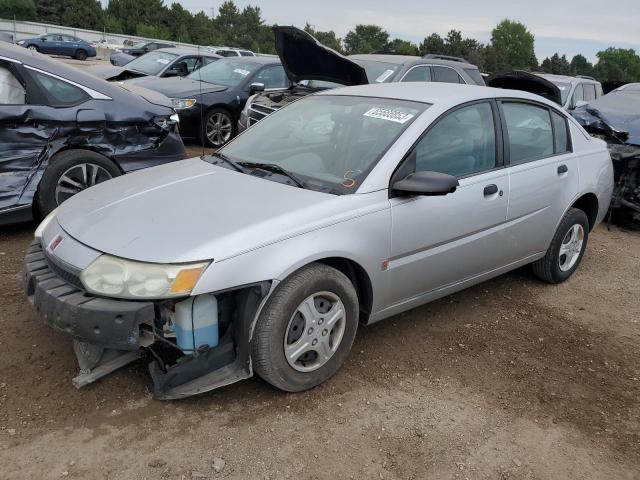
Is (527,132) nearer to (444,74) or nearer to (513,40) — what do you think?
(444,74)

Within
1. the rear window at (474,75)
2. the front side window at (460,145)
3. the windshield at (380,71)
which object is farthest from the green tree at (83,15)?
the front side window at (460,145)

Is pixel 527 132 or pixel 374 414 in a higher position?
pixel 527 132

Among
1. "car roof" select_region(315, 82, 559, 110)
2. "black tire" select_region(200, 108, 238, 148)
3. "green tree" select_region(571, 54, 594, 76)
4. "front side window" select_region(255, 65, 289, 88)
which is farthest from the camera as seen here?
"green tree" select_region(571, 54, 594, 76)

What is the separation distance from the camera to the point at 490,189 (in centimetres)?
388

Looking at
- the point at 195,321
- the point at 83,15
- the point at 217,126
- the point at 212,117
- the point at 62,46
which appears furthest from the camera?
the point at 83,15

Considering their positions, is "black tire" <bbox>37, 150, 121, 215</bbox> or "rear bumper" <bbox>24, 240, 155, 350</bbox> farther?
"black tire" <bbox>37, 150, 121, 215</bbox>

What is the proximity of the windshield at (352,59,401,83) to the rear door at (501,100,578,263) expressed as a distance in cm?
408

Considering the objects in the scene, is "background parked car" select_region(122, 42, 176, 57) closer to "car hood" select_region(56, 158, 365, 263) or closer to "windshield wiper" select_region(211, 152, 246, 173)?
"windshield wiper" select_region(211, 152, 246, 173)

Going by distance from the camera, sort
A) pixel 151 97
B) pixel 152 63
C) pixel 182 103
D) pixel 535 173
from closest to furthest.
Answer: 1. pixel 535 173
2. pixel 151 97
3. pixel 182 103
4. pixel 152 63

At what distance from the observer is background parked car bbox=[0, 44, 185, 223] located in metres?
4.89

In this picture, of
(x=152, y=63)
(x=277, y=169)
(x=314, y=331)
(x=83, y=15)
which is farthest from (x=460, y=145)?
(x=83, y=15)

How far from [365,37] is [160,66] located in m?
82.1

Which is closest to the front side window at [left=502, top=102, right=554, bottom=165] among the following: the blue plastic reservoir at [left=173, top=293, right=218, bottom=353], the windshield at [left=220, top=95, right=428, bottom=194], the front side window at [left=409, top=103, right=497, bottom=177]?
the front side window at [left=409, top=103, right=497, bottom=177]

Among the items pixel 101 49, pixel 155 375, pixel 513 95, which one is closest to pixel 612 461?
pixel 155 375
